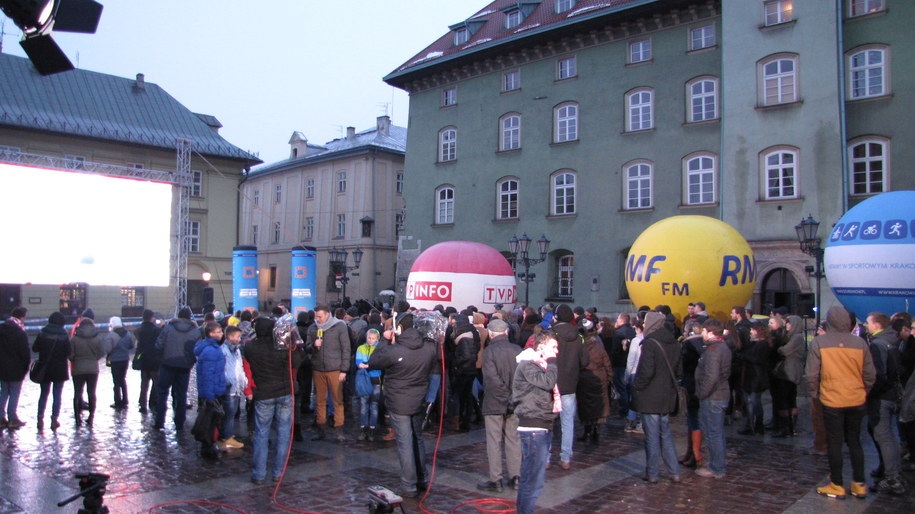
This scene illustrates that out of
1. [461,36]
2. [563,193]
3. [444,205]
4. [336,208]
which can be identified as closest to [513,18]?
[461,36]

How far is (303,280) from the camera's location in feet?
90.4

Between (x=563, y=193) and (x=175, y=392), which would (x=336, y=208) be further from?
(x=175, y=392)

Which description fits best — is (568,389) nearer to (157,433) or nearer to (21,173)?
(157,433)

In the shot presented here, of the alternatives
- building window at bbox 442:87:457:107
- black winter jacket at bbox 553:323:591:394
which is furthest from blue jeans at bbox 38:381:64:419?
building window at bbox 442:87:457:107

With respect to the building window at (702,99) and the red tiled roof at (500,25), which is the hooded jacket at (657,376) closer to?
the building window at (702,99)

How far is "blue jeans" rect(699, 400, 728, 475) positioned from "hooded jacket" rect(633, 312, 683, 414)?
49 cm

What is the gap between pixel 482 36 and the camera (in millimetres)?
34688

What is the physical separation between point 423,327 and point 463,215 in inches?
1037

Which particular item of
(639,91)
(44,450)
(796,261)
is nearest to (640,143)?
(639,91)

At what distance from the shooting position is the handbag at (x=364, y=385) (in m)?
9.78

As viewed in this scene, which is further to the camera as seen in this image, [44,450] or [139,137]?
[139,137]

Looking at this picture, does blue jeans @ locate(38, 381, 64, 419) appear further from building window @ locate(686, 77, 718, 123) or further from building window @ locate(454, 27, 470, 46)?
building window @ locate(454, 27, 470, 46)

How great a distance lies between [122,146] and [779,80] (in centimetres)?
3347

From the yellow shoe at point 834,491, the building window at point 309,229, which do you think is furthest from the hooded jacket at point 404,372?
the building window at point 309,229
